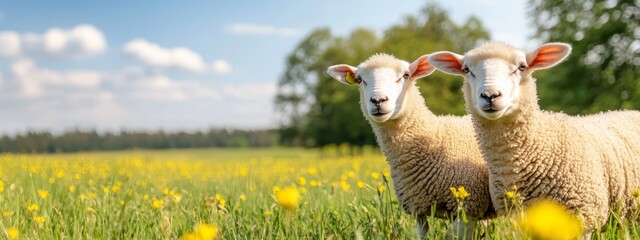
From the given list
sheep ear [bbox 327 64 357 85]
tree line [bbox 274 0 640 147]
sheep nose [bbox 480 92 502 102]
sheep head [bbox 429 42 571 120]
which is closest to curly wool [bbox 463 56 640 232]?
sheep head [bbox 429 42 571 120]

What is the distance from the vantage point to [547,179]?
4379 mm

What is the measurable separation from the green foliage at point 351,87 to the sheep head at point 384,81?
1054 inches

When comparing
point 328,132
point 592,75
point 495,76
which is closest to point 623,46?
point 592,75

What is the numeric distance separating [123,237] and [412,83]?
8.24 feet

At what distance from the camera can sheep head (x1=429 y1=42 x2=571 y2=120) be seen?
161 inches

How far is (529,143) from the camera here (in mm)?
4445

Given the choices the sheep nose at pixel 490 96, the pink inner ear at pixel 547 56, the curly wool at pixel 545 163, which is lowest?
the curly wool at pixel 545 163

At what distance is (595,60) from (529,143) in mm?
21670

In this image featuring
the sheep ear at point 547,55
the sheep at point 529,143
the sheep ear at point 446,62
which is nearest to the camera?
the sheep at point 529,143

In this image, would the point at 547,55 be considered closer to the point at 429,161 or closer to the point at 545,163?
the point at 545,163

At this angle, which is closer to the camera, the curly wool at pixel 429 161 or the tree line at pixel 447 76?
the curly wool at pixel 429 161

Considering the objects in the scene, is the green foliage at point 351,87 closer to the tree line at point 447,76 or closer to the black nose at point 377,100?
the tree line at point 447,76

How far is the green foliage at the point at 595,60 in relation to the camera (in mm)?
22906

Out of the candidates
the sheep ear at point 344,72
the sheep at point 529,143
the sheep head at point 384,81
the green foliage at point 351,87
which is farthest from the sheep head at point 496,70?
the green foliage at point 351,87
